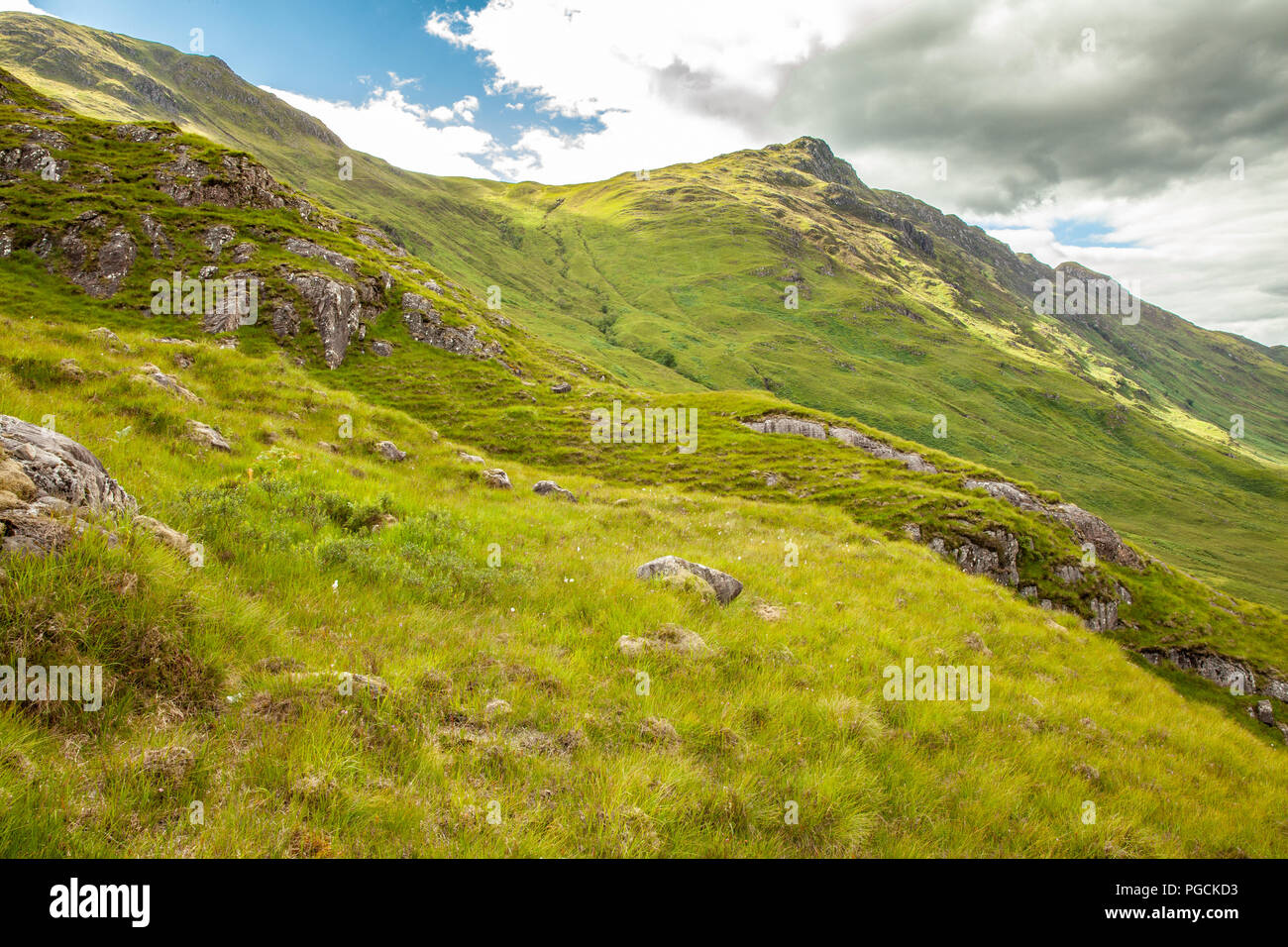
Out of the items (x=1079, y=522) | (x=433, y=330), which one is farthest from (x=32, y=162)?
(x=1079, y=522)

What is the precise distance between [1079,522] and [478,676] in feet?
201

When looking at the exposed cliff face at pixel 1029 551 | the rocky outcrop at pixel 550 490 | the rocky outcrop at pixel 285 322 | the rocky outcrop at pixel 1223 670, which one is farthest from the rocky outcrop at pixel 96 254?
the rocky outcrop at pixel 1223 670

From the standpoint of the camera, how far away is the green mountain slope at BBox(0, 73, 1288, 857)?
407 cm

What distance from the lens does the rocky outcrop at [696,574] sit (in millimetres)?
11211

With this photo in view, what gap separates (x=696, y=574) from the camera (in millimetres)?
11375

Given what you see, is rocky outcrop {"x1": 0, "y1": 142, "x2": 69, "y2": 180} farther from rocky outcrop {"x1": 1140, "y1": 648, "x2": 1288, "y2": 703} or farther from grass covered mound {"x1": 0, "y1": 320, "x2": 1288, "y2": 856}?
rocky outcrop {"x1": 1140, "y1": 648, "x2": 1288, "y2": 703}

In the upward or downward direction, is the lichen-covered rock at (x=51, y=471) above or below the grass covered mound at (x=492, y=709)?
above

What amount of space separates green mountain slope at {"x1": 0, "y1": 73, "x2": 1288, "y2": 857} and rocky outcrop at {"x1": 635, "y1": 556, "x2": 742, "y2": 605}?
33 cm

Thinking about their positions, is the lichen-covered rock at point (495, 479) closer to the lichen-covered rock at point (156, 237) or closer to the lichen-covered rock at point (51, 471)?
the lichen-covered rock at point (51, 471)

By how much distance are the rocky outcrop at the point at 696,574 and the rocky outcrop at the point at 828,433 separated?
5173cm

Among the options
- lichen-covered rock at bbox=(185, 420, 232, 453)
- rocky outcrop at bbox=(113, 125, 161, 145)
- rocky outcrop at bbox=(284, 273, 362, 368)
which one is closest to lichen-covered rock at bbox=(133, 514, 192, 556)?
lichen-covered rock at bbox=(185, 420, 232, 453)

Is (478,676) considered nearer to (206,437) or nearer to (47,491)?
(47,491)
